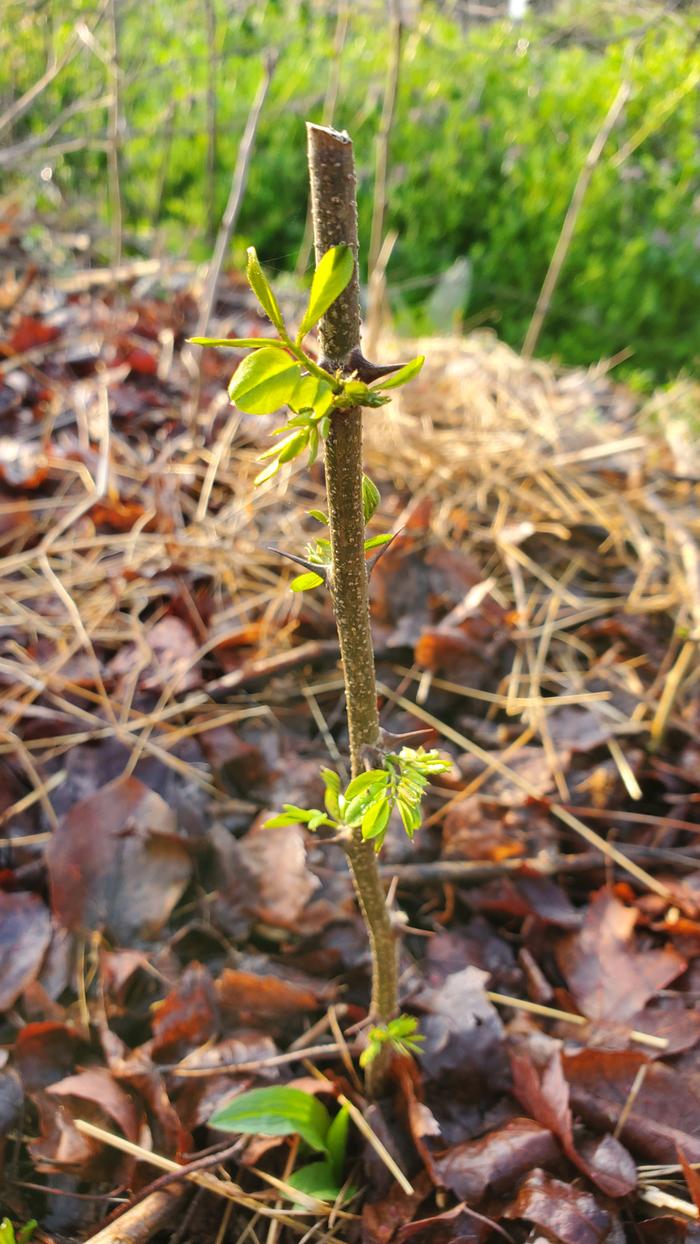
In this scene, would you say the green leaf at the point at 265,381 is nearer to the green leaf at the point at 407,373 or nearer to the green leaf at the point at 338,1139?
the green leaf at the point at 407,373

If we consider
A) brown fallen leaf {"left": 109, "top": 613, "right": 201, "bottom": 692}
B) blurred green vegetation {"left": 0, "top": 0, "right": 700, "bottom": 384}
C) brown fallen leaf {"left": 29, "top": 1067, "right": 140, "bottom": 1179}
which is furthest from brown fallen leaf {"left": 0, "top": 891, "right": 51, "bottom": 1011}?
blurred green vegetation {"left": 0, "top": 0, "right": 700, "bottom": 384}

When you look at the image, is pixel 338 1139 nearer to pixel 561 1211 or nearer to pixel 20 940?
pixel 561 1211

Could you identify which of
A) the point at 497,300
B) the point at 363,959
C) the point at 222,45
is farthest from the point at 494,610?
the point at 222,45

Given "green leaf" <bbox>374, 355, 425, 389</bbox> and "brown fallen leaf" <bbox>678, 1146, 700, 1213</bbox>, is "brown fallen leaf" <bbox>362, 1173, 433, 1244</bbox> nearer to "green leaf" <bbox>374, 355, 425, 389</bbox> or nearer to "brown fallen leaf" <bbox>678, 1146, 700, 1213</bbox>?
"brown fallen leaf" <bbox>678, 1146, 700, 1213</bbox>

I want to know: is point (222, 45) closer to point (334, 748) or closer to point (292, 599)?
point (292, 599)

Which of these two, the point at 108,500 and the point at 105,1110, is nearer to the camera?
the point at 105,1110
